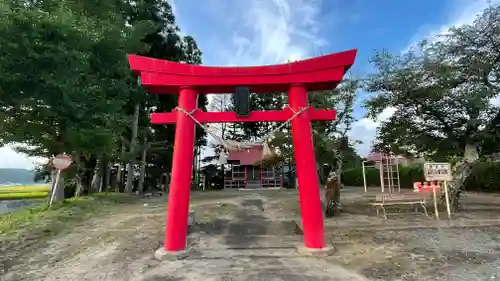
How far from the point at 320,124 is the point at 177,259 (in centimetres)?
760

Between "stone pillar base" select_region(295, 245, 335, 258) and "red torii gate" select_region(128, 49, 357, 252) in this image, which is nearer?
"stone pillar base" select_region(295, 245, 335, 258)

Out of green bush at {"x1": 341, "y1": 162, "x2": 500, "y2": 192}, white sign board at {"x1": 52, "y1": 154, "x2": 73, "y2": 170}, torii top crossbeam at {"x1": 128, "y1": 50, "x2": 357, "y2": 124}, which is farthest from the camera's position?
green bush at {"x1": 341, "y1": 162, "x2": 500, "y2": 192}

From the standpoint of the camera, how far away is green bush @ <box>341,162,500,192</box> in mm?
14086

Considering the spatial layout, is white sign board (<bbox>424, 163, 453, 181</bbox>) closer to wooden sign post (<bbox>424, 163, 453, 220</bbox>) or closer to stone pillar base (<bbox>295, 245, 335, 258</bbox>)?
wooden sign post (<bbox>424, 163, 453, 220</bbox>)

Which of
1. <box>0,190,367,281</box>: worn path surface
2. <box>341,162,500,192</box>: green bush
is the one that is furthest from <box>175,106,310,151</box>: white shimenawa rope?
<box>341,162,500,192</box>: green bush

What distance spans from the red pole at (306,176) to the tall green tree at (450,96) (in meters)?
4.70

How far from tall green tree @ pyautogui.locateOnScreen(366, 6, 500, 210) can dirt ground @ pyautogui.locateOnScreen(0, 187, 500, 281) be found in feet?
6.59

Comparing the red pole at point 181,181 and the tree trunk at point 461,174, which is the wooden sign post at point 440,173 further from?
the red pole at point 181,181

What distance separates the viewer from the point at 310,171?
4805 mm

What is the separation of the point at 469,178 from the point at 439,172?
10708 millimetres

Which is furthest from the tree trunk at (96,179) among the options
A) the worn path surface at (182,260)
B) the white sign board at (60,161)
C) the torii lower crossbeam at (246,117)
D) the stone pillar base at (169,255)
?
the stone pillar base at (169,255)

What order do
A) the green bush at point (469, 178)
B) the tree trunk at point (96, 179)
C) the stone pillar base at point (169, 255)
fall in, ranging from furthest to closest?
the tree trunk at point (96, 179) < the green bush at point (469, 178) < the stone pillar base at point (169, 255)

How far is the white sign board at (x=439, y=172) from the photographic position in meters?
7.05

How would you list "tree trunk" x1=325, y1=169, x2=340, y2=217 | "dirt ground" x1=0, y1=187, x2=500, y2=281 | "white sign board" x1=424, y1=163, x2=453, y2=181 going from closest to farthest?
"dirt ground" x1=0, y1=187, x2=500, y2=281 < "white sign board" x1=424, y1=163, x2=453, y2=181 < "tree trunk" x1=325, y1=169, x2=340, y2=217
